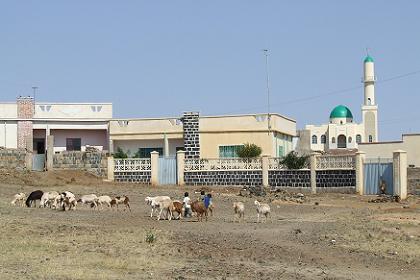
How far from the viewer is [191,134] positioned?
54.8m

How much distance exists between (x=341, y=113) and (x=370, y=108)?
4.47 metres

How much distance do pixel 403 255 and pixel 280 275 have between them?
5624mm

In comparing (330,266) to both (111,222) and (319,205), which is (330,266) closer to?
(111,222)

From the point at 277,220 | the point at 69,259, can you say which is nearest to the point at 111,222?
the point at 277,220

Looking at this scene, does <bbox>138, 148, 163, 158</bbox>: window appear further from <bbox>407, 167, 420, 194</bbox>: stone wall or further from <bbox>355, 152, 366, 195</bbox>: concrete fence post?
<bbox>407, 167, 420, 194</bbox>: stone wall

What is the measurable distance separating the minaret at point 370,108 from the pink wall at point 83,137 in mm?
50086

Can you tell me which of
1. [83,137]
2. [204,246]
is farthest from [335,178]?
[204,246]

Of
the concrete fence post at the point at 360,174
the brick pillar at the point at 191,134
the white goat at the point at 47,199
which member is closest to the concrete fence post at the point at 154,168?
the brick pillar at the point at 191,134

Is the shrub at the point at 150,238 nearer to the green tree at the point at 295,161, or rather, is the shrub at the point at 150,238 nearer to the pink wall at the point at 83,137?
the green tree at the point at 295,161

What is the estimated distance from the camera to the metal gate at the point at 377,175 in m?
45.3

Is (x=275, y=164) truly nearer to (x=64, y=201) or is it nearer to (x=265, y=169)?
(x=265, y=169)

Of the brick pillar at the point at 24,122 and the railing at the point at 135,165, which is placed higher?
the brick pillar at the point at 24,122

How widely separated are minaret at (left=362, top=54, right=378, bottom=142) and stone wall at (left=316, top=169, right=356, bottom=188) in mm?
55703

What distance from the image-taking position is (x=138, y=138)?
56.9 m
